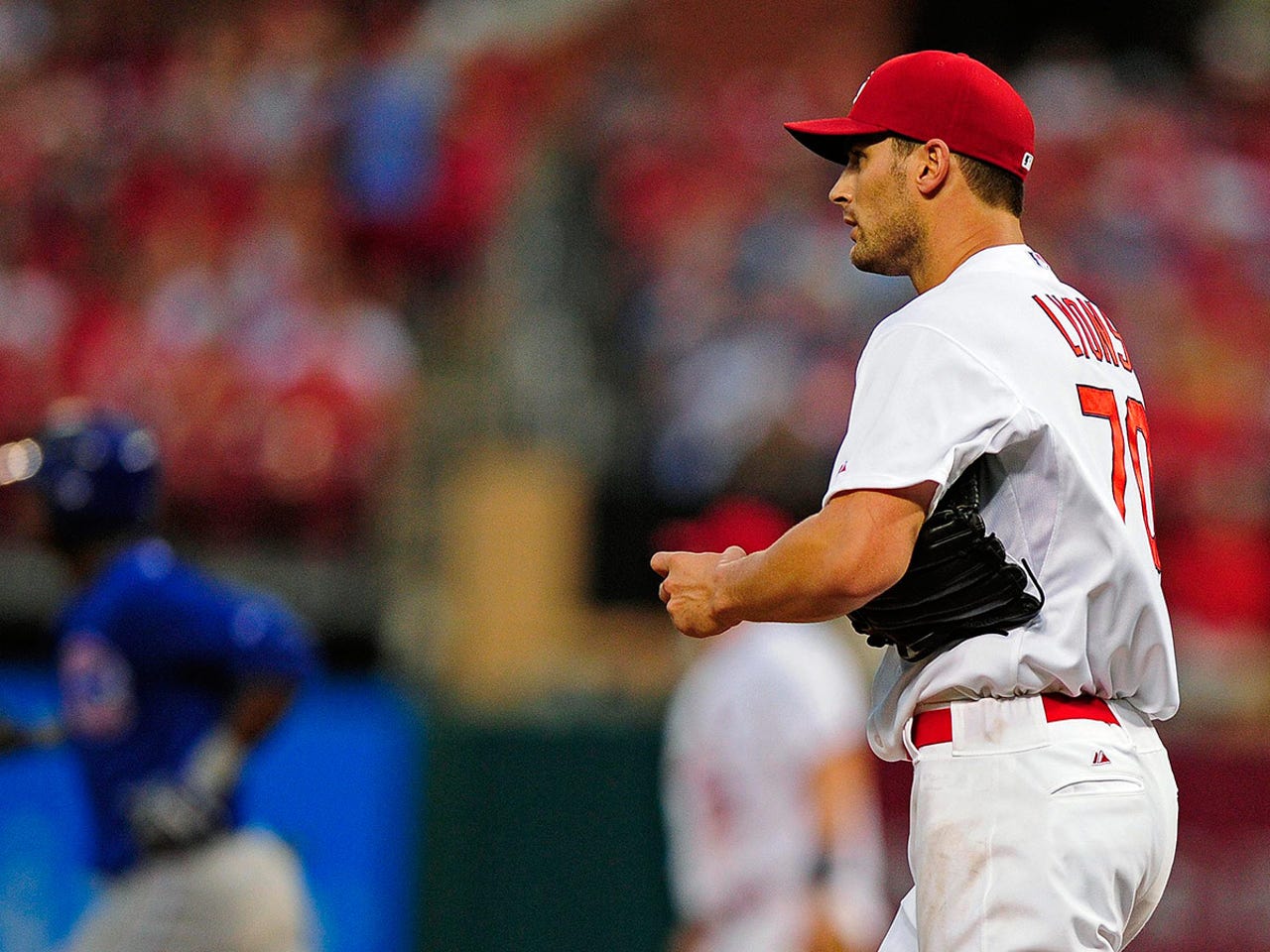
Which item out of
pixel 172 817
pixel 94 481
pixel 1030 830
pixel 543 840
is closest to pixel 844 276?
pixel 543 840

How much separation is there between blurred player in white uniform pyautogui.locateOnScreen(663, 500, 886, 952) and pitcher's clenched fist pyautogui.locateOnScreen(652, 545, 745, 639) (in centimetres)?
303

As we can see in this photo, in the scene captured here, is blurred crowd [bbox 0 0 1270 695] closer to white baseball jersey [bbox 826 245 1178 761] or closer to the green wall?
the green wall

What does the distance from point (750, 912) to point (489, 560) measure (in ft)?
10.9

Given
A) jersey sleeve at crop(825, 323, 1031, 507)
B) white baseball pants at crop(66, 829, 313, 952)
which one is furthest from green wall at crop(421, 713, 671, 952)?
jersey sleeve at crop(825, 323, 1031, 507)

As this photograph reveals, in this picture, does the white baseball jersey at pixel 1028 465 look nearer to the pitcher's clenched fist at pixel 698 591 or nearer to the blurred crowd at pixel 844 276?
the pitcher's clenched fist at pixel 698 591

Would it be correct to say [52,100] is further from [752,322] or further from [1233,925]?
[1233,925]

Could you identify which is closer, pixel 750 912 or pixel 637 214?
pixel 750 912

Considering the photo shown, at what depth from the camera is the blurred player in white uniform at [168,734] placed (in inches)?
215

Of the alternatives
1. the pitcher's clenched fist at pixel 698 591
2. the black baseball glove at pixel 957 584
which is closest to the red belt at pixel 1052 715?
the black baseball glove at pixel 957 584

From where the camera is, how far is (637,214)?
11781mm

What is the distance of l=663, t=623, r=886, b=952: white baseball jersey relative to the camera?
6.36m

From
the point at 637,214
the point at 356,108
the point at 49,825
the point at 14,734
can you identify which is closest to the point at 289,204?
the point at 356,108

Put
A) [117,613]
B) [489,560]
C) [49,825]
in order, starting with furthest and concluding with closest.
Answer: [489,560]
[49,825]
[117,613]

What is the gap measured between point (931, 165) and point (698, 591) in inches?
35.4
